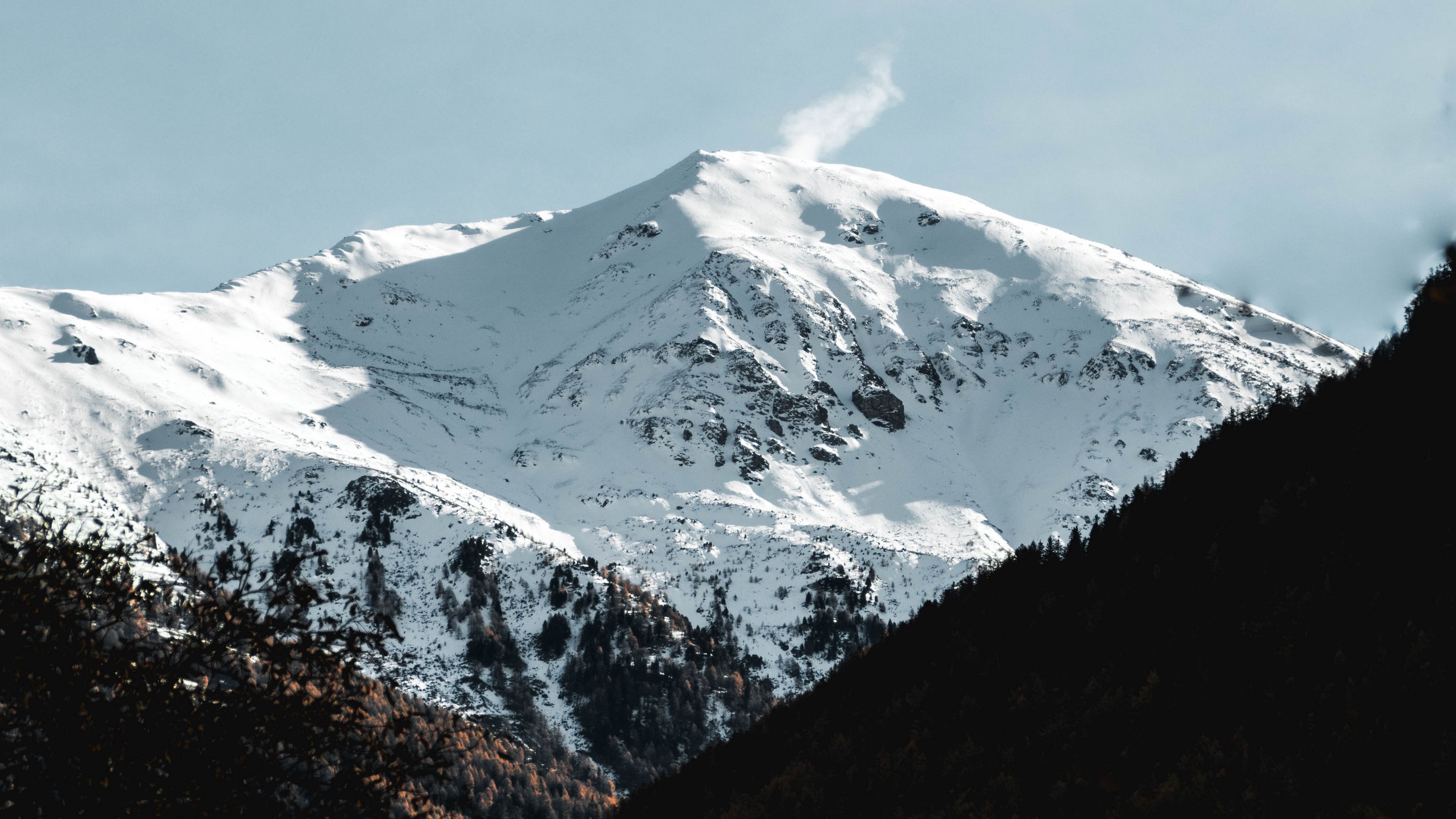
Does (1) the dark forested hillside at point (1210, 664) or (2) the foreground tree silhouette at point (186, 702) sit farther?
(1) the dark forested hillside at point (1210, 664)

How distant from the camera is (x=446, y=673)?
199 meters

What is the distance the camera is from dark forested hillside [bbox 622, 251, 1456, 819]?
82.7ft

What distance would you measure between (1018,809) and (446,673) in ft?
612

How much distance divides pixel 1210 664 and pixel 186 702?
33218mm

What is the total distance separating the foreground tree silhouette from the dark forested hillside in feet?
70.9

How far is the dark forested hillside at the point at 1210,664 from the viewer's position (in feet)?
82.7

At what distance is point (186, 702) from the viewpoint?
402 inches

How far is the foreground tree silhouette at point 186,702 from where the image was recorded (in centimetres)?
945

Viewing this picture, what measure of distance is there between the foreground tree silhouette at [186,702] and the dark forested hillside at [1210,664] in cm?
2162

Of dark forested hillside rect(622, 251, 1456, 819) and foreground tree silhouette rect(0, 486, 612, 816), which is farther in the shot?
dark forested hillside rect(622, 251, 1456, 819)

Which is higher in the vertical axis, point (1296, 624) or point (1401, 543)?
point (1401, 543)

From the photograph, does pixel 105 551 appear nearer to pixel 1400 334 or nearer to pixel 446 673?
pixel 1400 334

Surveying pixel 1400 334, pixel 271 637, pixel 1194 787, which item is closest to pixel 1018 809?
pixel 1194 787

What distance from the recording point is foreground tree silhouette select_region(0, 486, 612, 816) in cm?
945
